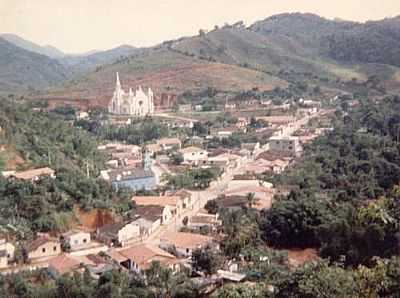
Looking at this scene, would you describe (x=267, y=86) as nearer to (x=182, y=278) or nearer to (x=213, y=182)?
(x=213, y=182)

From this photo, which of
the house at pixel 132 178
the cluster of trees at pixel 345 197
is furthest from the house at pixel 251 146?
the house at pixel 132 178

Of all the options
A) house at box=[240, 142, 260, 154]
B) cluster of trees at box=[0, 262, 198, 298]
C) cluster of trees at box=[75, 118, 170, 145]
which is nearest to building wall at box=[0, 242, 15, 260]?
cluster of trees at box=[0, 262, 198, 298]

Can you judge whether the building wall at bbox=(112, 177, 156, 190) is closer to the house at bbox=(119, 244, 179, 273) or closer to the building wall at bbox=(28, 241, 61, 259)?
the building wall at bbox=(28, 241, 61, 259)

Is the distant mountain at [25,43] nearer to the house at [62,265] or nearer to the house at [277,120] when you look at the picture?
the house at [62,265]

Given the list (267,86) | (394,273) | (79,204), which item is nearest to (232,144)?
(79,204)

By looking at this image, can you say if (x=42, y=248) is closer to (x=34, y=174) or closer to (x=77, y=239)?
(x=77, y=239)

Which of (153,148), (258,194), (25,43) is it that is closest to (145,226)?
(258,194)
